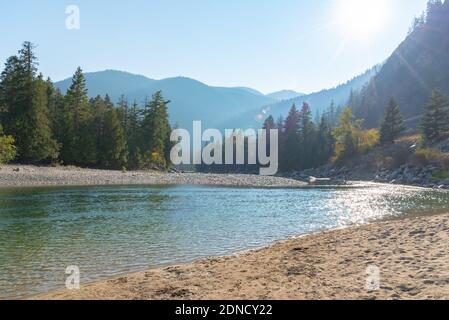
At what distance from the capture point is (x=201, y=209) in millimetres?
31781

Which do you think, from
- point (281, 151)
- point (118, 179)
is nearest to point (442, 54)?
point (281, 151)

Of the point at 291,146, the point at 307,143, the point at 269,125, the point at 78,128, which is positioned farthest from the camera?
the point at 269,125

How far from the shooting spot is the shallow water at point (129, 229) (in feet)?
46.4

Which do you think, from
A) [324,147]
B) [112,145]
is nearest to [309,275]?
[112,145]

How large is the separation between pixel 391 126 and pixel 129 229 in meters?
89.9

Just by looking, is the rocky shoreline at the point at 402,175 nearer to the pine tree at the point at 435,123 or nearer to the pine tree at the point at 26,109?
the pine tree at the point at 435,123

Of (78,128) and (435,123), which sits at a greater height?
(435,123)

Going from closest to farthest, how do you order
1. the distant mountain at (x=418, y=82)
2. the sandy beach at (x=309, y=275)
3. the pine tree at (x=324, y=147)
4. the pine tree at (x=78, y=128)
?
the sandy beach at (x=309, y=275), the pine tree at (x=78, y=128), the pine tree at (x=324, y=147), the distant mountain at (x=418, y=82)

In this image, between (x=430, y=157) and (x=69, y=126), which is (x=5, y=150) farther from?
(x=430, y=157)

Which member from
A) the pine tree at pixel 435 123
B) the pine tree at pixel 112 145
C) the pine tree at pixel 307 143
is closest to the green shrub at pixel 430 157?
the pine tree at pixel 435 123

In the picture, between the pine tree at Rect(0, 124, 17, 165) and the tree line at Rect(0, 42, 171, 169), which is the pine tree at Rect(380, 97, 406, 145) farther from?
the pine tree at Rect(0, 124, 17, 165)

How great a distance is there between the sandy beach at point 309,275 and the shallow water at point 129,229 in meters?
1.96

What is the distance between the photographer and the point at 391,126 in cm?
9694
